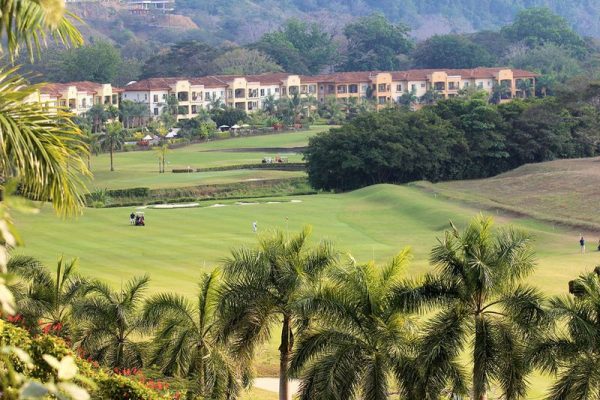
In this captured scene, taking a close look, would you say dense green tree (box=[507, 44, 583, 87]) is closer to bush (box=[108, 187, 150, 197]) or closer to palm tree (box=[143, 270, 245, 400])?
bush (box=[108, 187, 150, 197])

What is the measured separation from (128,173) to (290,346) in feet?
219

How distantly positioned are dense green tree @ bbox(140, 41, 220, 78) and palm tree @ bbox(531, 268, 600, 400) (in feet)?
480

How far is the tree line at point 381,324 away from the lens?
2055 centimetres

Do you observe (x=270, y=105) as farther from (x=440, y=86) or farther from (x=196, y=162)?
(x=196, y=162)

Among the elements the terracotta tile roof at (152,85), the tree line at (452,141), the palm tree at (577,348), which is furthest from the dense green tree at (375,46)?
the palm tree at (577,348)

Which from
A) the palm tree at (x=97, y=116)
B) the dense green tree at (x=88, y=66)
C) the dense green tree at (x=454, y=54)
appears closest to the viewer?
the palm tree at (x=97, y=116)

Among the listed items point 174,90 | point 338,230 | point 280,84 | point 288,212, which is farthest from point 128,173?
point 280,84

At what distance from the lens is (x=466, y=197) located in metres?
71.9

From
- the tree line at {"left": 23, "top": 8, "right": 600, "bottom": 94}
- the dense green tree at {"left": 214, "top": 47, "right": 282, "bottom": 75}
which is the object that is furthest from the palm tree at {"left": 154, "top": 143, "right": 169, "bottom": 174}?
the dense green tree at {"left": 214, "top": 47, "right": 282, "bottom": 75}

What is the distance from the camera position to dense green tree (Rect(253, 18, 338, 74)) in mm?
180750

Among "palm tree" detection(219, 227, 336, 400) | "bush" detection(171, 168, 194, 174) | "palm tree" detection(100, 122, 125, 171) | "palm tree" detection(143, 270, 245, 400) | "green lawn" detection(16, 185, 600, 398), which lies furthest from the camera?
"palm tree" detection(100, 122, 125, 171)

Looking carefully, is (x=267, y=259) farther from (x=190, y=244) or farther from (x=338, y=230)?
(x=338, y=230)

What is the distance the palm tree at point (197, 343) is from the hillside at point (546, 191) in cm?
3603

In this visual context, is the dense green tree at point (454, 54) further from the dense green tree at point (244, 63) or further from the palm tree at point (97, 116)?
the palm tree at point (97, 116)
